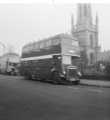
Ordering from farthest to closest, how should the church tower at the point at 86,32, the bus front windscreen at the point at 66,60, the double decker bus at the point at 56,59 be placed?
the church tower at the point at 86,32
the bus front windscreen at the point at 66,60
the double decker bus at the point at 56,59

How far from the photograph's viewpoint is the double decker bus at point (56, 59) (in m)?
14.6

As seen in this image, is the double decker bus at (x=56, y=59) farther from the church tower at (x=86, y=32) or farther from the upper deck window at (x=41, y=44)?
the church tower at (x=86, y=32)

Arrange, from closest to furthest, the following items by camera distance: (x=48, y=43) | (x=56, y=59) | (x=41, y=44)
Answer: (x=56, y=59) → (x=48, y=43) → (x=41, y=44)

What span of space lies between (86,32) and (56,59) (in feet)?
140

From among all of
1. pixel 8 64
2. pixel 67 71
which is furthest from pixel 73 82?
pixel 8 64

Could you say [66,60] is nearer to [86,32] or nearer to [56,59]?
[56,59]

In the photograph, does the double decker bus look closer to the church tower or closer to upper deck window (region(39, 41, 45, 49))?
upper deck window (region(39, 41, 45, 49))

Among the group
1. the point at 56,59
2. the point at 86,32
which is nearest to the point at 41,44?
the point at 56,59

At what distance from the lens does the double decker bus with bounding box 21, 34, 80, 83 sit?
47.8 ft

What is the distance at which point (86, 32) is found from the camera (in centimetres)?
5509

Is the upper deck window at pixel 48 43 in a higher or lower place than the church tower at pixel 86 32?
lower

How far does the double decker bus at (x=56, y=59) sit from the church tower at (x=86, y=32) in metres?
37.3

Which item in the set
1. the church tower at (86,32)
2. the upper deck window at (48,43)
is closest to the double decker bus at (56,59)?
the upper deck window at (48,43)

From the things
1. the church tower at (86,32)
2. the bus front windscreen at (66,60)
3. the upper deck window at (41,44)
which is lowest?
the bus front windscreen at (66,60)
